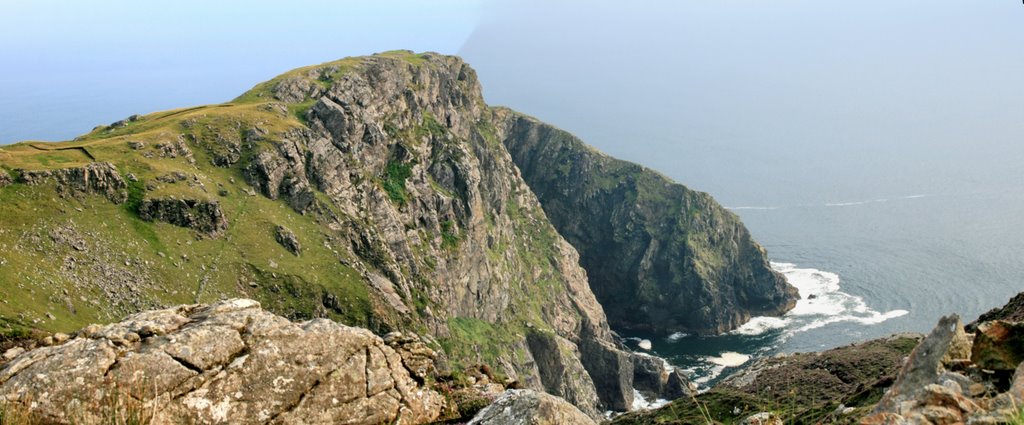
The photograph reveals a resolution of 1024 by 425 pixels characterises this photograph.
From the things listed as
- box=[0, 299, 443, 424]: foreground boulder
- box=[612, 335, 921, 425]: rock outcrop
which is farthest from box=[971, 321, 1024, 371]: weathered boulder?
box=[612, 335, 921, 425]: rock outcrop

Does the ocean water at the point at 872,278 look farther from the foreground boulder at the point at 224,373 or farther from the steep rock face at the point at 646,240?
the foreground boulder at the point at 224,373

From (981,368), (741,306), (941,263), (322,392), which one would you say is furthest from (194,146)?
(941,263)

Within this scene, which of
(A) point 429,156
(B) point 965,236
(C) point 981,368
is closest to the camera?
(C) point 981,368

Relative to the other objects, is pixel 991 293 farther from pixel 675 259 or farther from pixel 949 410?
pixel 949 410

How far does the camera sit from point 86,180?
56594 millimetres

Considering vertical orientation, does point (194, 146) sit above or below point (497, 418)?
above

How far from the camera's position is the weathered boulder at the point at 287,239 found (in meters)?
67.7

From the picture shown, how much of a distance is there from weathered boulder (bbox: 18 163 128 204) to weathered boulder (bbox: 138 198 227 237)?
2.34 m

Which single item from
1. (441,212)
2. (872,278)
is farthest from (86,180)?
(872,278)

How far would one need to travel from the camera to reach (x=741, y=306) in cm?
15288

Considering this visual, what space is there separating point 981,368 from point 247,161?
71.6 meters

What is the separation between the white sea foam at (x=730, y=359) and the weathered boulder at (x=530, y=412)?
11697 centimetres

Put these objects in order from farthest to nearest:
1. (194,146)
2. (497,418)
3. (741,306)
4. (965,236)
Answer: (965,236) → (741,306) → (194,146) → (497,418)

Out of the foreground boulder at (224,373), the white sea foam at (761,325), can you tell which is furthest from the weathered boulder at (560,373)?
the foreground boulder at (224,373)
